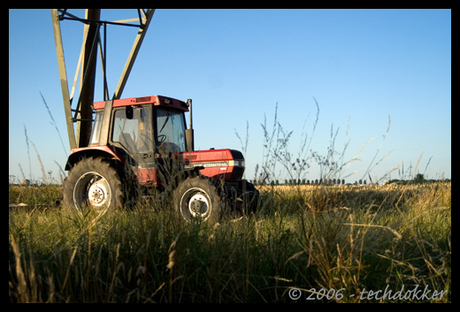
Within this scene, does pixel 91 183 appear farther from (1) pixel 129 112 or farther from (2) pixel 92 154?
(1) pixel 129 112

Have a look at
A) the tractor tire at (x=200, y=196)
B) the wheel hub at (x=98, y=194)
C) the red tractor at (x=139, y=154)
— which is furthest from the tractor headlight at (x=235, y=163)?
the wheel hub at (x=98, y=194)

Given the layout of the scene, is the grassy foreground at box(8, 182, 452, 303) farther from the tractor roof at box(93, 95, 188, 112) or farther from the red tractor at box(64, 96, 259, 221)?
the tractor roof at box(93, 95, 188, 112)

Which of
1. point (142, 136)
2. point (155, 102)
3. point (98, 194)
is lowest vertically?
point (98, 194)

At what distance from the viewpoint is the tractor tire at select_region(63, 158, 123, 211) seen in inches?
233

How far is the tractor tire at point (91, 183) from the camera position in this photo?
592 cm

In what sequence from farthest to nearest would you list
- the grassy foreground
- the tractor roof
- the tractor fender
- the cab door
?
the tractor fender, the tractor roof, the cab door, the grassy foreground

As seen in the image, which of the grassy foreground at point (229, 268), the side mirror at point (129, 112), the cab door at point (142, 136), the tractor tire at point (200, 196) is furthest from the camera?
the cab door at point (142, 136)

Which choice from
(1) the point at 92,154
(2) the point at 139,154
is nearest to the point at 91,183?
(1) the point at 92,154

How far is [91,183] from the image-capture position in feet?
21.8

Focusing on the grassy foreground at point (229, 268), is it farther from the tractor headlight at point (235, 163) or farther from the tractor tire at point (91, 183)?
the tractor headlight at point (235, 163)

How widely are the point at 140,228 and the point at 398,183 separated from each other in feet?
9.23

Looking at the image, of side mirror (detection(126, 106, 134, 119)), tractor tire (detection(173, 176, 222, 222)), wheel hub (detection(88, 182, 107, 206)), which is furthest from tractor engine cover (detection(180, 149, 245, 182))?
wheel hub (detection(88, 182, 107, 206))
